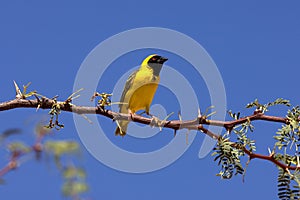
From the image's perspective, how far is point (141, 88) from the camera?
6.85 m

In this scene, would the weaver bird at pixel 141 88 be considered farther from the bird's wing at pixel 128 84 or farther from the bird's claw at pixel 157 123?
the bird's claw at pixel 157 123

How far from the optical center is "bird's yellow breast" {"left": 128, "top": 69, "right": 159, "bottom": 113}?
6.67 m

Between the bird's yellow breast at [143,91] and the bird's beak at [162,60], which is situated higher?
the bird's beak at [162,60]

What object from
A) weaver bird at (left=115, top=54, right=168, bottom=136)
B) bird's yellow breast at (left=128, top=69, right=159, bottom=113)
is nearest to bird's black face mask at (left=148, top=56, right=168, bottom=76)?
weaver bird at (left=115, top=54, right=168, bottom=136)

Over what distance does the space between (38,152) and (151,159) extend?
154 inches

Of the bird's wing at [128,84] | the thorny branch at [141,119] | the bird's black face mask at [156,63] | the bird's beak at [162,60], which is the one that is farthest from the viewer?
the bird's beak at [162,60]

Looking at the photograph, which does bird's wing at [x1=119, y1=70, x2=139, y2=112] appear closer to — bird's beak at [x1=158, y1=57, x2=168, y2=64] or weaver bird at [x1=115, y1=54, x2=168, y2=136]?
weaver bird at [x1=115, y1=54, x2=168, y2=136]

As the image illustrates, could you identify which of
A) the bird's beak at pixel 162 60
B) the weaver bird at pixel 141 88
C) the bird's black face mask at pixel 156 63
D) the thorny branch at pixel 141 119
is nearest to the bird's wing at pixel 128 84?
the weaver bird at pixel 141 88

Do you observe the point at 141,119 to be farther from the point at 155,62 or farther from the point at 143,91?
the point at 155,62

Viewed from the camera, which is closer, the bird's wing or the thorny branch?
the thorny branch

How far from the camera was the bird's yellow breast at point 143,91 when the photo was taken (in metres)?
6.67

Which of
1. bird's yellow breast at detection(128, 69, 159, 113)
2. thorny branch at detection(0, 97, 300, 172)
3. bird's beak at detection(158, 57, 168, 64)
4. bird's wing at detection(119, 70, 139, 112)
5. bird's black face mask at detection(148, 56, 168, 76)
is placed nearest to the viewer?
thorny branch at detection(0, 97, 300, 172)

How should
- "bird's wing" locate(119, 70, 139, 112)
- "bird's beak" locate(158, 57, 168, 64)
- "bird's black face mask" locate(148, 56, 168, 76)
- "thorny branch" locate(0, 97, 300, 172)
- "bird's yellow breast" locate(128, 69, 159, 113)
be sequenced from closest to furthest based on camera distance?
"thorny branch" locate(0, 97, 300, 172) → "bird's yellow breast" locate(128, 69, 159, 113) → "bird's wing" locate(119, 70, 139, 112) → "bird's black face mask" locate(148, 56, 168, 76) → "bird's beak" locate(158, 57, 168, 64)

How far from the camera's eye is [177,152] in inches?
152
